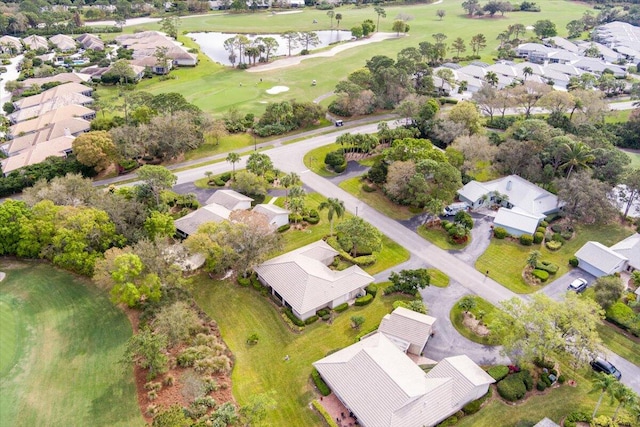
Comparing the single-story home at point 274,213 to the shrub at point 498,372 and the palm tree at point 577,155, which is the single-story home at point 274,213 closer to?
the shrub at point 498,372

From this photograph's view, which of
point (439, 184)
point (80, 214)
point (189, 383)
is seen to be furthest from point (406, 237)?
point (80, 214)

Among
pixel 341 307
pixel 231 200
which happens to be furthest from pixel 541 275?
pixel 231 200

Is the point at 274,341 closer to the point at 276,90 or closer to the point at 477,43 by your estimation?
the point at 276,90

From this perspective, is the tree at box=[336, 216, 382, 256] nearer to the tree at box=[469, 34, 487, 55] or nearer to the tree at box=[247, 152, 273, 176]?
the tree at box=[247, 152, 273, 176]

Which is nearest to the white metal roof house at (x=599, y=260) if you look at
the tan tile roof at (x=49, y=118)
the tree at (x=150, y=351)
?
the tree at (x=150, y=351)

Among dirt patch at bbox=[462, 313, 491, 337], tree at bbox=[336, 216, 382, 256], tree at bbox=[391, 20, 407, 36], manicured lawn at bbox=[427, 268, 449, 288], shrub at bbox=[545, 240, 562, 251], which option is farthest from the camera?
tree at bbox=[391, 20, 407, 36]

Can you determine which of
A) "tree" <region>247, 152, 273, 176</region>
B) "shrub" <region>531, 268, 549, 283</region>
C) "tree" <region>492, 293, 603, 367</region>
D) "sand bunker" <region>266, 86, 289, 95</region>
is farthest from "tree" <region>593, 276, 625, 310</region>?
"sand bunker" <region>266, 86, 289, 95</region>

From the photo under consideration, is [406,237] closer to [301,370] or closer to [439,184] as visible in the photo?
[439,184]
